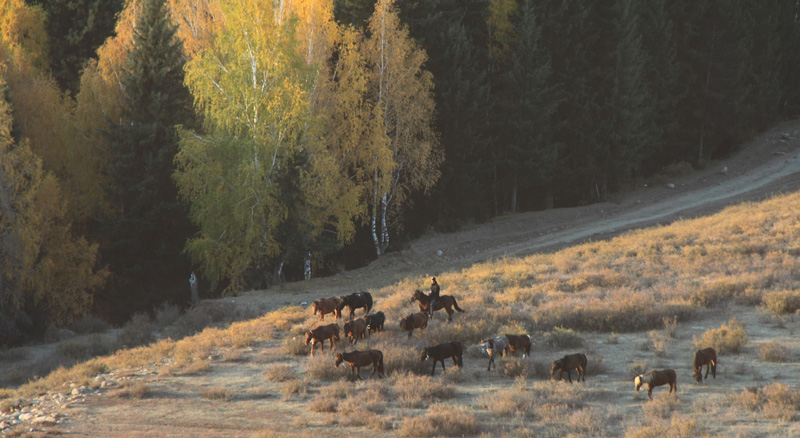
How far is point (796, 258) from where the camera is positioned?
18.9m

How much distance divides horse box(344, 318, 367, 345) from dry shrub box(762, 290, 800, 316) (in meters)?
8.53

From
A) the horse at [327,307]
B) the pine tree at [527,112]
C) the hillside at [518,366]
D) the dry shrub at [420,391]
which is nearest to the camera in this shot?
the hillside at [518,366]

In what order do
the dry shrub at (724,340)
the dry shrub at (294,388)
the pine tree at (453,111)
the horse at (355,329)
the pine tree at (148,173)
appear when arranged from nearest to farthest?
the dry shrub at (294,388) → the dry shrub at (724,340) → the horse at (355,329) → the pine tree at (148,173) → the pine tree at (453,111)

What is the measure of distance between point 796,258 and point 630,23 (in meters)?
27.9

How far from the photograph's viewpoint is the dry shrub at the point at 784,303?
47.9 feet

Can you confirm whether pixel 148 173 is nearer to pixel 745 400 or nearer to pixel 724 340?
pixel 724 340

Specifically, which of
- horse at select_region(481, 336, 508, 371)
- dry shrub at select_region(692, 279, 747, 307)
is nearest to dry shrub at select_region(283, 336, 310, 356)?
horse at select_region(481, 336, 508, 371)

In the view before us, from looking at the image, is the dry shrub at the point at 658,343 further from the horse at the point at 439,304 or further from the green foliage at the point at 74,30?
the green foliage at the point at 74,30

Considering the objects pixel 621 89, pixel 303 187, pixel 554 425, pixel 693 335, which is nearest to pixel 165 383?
pixel 554 425

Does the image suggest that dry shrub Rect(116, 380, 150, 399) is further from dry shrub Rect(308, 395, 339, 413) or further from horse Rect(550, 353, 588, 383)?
horse Rect(550, 353, 588, 383)

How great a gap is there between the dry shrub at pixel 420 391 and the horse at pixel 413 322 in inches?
106

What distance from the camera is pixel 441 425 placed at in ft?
31.7

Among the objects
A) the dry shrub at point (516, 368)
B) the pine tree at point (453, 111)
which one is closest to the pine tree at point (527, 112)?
the pine tree at point (453, 111)

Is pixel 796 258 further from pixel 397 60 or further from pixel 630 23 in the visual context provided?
pixel 630 23
